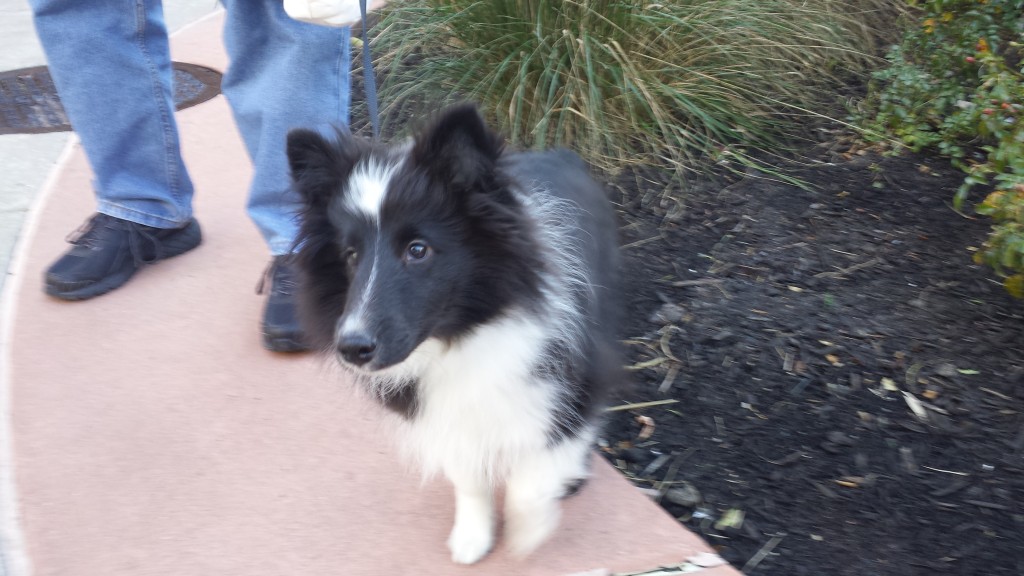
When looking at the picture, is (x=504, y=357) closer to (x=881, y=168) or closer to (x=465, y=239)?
(x=465, y=239)

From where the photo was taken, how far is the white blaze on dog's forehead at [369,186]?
205 centimetres

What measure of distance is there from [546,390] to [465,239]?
439 mm

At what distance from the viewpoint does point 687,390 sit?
291 cm

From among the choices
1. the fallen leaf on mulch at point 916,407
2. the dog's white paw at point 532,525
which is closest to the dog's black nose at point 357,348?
the dog's white paw at point 532,525

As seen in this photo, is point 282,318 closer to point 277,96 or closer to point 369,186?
point 277,96

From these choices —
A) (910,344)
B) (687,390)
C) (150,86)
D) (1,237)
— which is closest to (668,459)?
(687,390)

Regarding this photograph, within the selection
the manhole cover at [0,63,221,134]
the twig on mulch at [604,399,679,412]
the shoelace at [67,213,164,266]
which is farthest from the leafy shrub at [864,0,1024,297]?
the manhole cover at [0,63,221,134]

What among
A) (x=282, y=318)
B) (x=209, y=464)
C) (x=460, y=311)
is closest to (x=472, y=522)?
(x=460, y=311)

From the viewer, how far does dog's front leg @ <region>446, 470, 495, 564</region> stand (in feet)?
7.45

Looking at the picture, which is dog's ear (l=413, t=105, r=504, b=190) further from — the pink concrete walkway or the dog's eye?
the pink concrete walkway

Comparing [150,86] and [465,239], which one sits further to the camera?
[150,86]

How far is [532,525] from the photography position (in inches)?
87.0

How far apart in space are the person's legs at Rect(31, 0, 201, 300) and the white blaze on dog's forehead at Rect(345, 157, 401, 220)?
5.81 ft

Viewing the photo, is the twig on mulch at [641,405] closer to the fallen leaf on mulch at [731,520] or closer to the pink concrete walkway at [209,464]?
the pink concrete walkway at [209,464]
